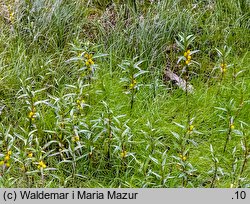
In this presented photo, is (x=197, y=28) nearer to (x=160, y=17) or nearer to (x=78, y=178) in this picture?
(x=160, y=17)

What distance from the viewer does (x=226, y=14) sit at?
4.40m

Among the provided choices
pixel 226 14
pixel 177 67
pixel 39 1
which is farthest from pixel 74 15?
pixel 226 14

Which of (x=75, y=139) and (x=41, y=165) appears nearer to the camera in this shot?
(x=41, y=165)

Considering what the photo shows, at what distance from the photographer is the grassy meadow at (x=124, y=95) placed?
3.13 meters

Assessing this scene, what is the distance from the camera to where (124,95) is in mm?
3781

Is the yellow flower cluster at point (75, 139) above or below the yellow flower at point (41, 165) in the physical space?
above

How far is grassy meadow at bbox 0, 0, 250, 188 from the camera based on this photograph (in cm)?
313
